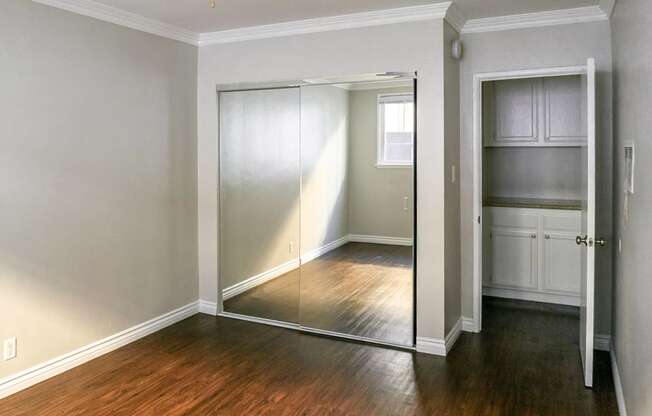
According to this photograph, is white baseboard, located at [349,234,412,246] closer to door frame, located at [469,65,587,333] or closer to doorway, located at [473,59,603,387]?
door frame, located at [469,65,587,333]

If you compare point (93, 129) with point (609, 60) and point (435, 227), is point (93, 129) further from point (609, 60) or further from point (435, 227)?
point (609, 60)

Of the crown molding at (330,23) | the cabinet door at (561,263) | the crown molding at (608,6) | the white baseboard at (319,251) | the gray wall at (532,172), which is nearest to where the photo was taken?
the crown molding at (608,6)

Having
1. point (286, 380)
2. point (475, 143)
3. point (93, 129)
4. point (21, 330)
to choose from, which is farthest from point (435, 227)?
point (21, 330)

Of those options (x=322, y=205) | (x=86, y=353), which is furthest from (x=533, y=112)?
(x=86, y=353)

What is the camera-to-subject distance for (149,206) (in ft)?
13.6

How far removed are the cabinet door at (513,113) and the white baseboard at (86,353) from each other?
3464 millimetres

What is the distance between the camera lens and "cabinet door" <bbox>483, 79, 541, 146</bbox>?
16.7ft

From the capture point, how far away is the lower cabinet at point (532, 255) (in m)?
4.81

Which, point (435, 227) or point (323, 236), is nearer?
point (435, 227)

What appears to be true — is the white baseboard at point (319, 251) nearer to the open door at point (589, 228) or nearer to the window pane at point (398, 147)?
the window pane at point (398, 147)

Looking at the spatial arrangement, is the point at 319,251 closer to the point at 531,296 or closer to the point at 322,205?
the point at 322,205

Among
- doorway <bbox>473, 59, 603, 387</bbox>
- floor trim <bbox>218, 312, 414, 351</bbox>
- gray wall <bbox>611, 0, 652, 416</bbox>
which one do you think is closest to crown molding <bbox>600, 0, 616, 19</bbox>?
gray wall <bbox>611, 0, 652, 416</bbox>

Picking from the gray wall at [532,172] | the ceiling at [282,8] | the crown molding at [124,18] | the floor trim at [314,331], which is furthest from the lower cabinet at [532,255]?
the crown molding at [124,18]

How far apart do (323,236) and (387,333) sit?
0.95 metres
